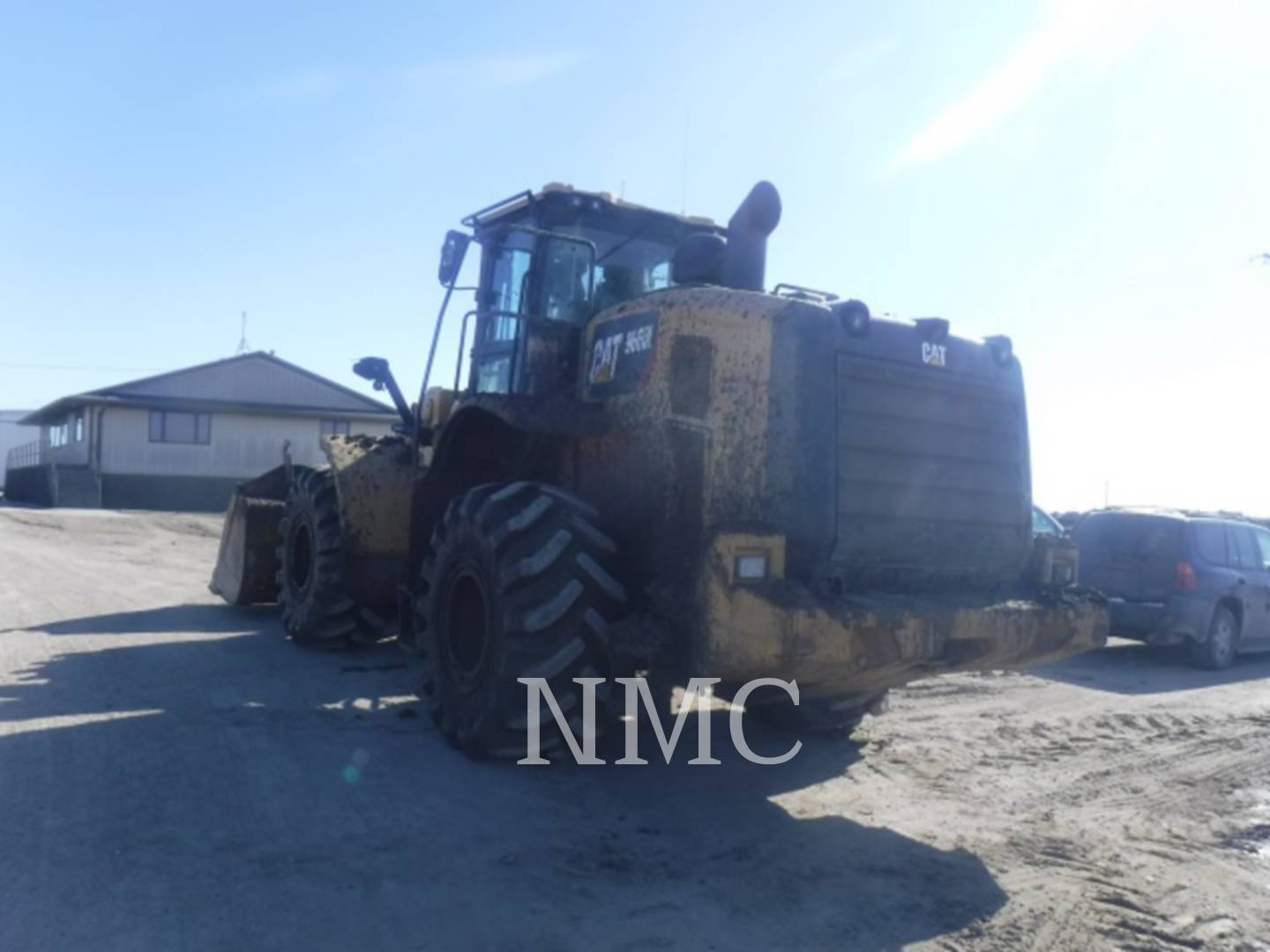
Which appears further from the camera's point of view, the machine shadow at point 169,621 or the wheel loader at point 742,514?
the machine shadow at point 169,621

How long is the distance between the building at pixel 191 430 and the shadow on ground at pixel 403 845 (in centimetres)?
2967

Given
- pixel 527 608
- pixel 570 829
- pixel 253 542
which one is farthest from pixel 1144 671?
pixel 253 542

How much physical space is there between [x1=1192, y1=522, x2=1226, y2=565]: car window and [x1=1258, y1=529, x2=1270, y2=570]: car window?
91 centimetres

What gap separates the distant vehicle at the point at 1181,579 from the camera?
1223 cm

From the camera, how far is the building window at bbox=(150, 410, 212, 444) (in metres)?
37.3

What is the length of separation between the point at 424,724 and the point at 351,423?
3498cm

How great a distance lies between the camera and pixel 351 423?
40.6m

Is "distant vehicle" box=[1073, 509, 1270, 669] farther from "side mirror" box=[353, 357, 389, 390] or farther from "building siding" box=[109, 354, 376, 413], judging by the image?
"building siding" box=[109, 354, 376, 413]

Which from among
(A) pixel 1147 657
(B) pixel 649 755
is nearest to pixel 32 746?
(B) pixel 649 755

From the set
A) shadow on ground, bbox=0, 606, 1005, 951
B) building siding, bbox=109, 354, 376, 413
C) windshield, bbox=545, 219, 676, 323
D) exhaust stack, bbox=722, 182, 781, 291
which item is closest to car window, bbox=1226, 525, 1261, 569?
shadow on ground, bbox=0, 606, 1005, 951

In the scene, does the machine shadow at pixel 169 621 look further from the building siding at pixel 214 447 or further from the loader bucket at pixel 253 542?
the building siding at pixel 214 447

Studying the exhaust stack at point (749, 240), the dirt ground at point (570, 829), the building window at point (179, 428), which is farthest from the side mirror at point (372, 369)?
the building window at point (179, 428)

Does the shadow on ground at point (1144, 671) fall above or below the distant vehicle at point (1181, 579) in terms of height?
below

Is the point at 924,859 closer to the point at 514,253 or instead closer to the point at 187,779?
the point at 187,779
